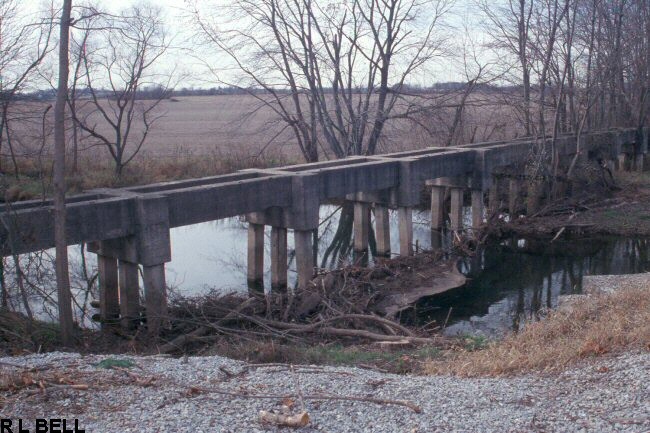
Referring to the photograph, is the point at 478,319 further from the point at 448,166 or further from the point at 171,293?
the point at 448,166

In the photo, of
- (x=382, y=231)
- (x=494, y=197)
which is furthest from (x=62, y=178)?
(x=494, y=197)

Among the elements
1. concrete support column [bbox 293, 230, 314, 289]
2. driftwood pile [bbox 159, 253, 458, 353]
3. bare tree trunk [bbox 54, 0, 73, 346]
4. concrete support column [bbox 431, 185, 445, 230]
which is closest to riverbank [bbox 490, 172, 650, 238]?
concrete support column [bbox 431, 185, 445, 230]

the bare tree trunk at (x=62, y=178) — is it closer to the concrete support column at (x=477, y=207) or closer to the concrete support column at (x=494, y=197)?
the concrete support column at (x=477, y=207)

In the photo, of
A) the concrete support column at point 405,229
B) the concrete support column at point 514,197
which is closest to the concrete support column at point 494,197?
the concrete support column at point 514,197

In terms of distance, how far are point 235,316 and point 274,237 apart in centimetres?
477

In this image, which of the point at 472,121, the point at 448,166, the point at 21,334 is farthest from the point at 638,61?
the point at 21,334

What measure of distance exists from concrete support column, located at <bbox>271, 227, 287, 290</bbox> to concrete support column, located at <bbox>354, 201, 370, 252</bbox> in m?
3.88

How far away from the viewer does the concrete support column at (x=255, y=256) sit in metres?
17.1

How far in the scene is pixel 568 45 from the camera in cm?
2419

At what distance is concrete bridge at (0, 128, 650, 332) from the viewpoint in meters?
12.3

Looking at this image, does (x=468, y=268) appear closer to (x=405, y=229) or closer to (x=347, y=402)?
(x=405, y=229)

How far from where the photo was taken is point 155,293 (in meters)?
13.0

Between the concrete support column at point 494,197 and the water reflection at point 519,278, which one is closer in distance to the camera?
the water reflection at point 519,278

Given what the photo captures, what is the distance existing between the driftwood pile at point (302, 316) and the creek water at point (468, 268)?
3.68 feet
